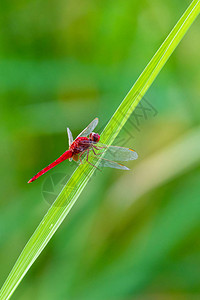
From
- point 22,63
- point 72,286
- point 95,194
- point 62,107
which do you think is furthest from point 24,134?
point 72,286

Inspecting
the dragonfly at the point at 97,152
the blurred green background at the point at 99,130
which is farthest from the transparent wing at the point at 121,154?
the blurred green background at the point at 99,130

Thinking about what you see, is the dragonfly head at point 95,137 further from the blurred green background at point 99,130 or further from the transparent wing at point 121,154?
the blurred green background at point 99,130

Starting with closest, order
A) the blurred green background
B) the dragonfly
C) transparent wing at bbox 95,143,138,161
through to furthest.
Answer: the dragonfly → transparent wing at bbox 95,143,138,161 → the blurred green background

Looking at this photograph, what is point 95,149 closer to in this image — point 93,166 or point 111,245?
point 93,166

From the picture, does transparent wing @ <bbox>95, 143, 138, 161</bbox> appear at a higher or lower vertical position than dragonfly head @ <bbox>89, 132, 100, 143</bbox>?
lower

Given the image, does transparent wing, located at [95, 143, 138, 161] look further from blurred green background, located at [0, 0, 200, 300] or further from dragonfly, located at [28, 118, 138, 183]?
blurred green background, located at [0, 0, 200, 300]

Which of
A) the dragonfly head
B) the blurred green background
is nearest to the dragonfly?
the dragonfly head

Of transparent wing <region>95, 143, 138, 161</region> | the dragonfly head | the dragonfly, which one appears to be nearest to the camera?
the dragonfly

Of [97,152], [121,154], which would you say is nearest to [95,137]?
[121,154]

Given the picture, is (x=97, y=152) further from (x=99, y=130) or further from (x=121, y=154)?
(x=99, y=130)
